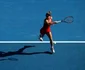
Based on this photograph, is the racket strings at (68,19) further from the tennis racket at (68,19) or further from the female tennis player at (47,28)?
the female tennis player at (47,28)

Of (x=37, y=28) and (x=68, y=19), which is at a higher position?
(x=68, y=19)

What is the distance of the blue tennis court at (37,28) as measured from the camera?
12.9 meters

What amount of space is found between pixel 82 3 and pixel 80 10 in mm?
192

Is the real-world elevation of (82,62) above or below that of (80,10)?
below

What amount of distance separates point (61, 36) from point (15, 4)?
148 centimetres

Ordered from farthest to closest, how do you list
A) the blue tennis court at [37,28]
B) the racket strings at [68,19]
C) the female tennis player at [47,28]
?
the racket strings at [68,19], the blue tennis court at [37,28], the female tennis player at [47,28]

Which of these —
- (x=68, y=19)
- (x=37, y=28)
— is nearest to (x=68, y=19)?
(x=68, y=19)

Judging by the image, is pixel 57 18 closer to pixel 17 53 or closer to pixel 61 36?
pixel 61 36

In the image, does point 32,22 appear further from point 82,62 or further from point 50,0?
point 82,62

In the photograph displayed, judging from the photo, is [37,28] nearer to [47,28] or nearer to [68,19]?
[47,28]

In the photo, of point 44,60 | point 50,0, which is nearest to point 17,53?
point 44,60

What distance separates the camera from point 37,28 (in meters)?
13.2

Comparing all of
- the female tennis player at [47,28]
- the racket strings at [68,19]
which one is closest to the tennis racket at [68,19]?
the racket strings at [68,19]

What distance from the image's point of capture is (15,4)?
13.2 metres
